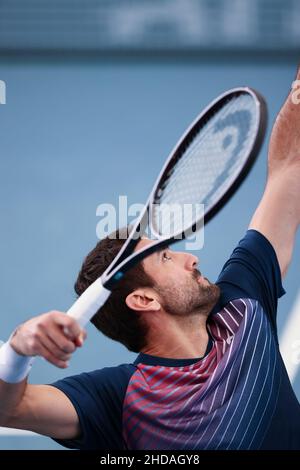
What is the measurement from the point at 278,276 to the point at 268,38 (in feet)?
5.80

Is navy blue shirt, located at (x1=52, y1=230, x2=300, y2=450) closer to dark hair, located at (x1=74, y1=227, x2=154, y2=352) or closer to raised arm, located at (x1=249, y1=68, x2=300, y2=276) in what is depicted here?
dark hair, located at (x1=74, y1=227, x2=154, y2=352)

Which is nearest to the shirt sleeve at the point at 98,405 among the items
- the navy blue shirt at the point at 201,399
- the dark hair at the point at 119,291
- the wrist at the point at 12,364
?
the navy blue shirt at the point at 201,399

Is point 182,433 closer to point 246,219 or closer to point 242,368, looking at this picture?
point 242,368

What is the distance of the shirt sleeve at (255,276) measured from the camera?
1.61 m

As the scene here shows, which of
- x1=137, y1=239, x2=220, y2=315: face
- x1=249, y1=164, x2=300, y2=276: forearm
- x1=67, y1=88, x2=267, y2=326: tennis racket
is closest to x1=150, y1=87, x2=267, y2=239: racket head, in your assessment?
x1=67, y1=88, x2=267, y2=326: tennis racket

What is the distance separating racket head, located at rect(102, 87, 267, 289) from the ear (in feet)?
0.62

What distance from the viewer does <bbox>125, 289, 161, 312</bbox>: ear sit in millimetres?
1570

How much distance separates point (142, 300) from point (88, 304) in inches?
16.0

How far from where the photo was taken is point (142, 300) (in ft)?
5.18

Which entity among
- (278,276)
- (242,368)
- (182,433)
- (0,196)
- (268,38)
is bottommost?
(182,433)

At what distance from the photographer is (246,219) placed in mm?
2857

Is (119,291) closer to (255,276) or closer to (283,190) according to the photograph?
(255,276)

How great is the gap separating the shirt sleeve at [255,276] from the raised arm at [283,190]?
29 millimetres
